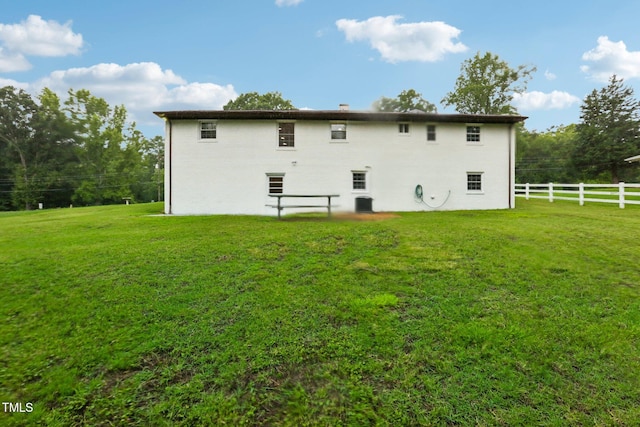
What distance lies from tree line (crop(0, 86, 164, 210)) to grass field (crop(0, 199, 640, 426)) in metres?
41.3

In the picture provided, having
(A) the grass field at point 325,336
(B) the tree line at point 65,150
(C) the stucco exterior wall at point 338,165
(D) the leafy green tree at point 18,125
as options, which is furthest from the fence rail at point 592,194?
(D) the leafy green tree at point 18,125

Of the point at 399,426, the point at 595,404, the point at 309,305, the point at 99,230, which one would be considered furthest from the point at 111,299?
the point at 99,230

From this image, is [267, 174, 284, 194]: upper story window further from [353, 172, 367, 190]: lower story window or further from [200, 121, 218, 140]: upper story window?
[353, 172, 367, 190]: lower story window

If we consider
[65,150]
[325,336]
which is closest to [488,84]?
[325,336]

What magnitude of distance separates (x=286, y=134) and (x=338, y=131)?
249cm

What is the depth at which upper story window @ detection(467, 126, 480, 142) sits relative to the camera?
1556cm

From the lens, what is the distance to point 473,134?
1560 centimetres

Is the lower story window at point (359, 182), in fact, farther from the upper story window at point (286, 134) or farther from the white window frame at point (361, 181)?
the upper story window at point (286, 134)

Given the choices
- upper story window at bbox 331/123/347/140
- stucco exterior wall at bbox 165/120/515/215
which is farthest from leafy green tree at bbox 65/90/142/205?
upper story window at bbox 331/123/347/140

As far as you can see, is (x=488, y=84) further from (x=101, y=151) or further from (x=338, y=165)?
(x=101, y=151)

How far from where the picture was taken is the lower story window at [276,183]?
1471 cm

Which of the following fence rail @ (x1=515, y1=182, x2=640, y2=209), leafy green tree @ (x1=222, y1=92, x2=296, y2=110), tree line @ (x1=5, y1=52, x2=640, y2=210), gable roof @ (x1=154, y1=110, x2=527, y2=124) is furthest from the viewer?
leafy green tree @ (x1=222, y1=92, x2=296, y2=110)

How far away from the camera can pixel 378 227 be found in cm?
939

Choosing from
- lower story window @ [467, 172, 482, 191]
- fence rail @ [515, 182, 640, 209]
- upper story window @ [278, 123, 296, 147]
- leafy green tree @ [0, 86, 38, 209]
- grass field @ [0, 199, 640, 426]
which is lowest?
grass field @ [0, 199, 640, 426]
